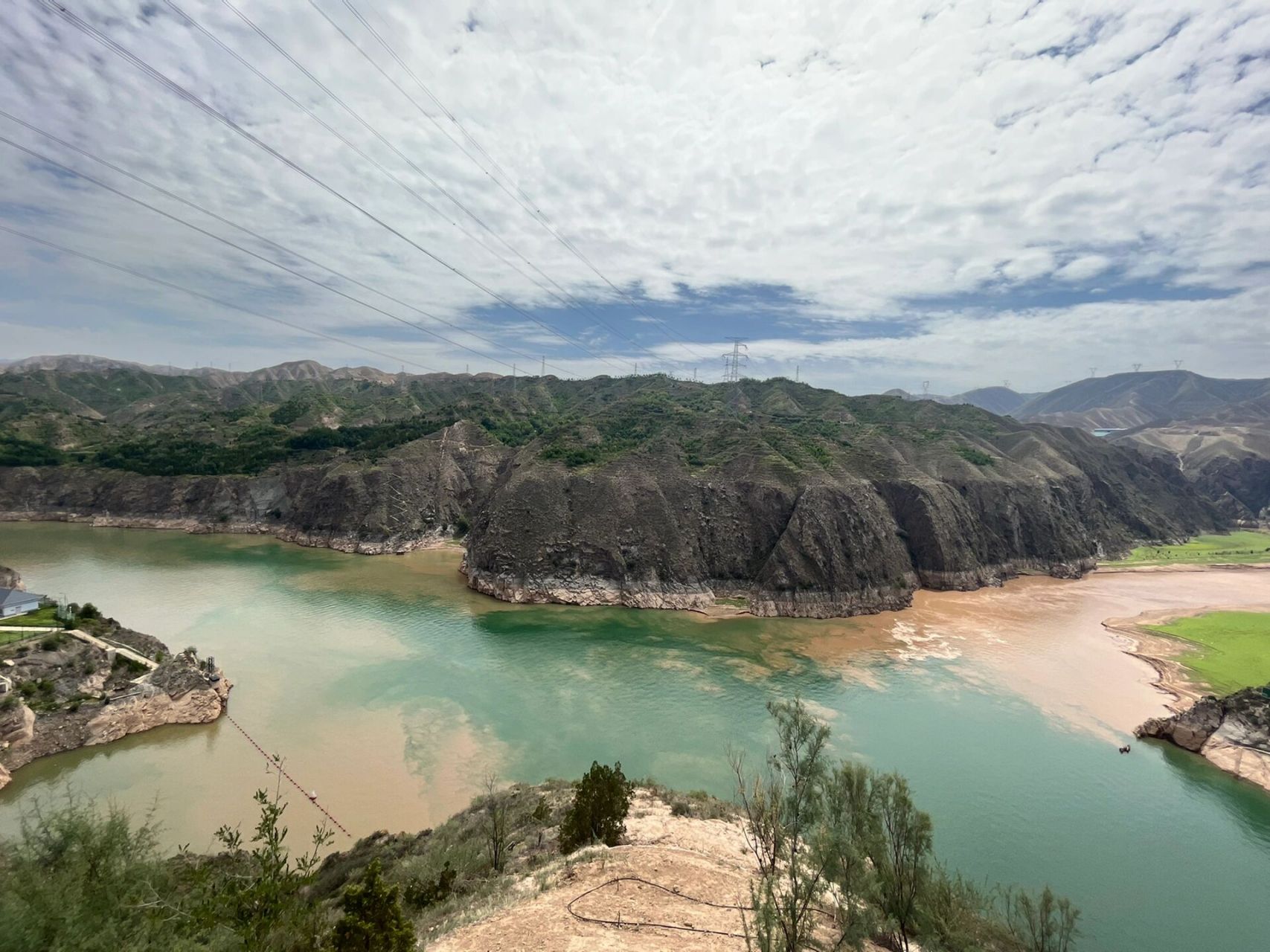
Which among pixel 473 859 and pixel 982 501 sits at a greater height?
pixel 982 501

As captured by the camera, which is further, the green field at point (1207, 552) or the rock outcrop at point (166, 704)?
the green field at point (1207, 552)

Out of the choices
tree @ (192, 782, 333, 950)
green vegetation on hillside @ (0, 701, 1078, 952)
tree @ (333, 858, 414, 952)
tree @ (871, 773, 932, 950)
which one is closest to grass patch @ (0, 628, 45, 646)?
green vegetation on hillside @ (0, 701, 1078, 952)

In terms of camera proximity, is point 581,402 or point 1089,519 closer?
point 1089,519

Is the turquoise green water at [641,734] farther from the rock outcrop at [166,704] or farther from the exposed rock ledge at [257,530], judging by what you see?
the exposed rock ledge at [257,530]

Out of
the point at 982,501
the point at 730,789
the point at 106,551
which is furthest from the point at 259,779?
the point at 982,501

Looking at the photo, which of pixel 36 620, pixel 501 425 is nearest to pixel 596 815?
pixel 36 620

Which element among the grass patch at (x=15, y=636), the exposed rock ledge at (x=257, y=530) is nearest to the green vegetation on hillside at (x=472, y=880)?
the grass patch at (x=15, y=636)

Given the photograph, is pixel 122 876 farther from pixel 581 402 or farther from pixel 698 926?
pixel 581 402
